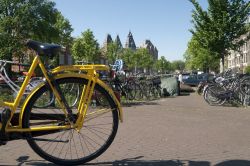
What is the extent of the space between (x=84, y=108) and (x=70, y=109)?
14 centimetres

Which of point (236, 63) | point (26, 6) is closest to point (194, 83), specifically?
point (26, 6)

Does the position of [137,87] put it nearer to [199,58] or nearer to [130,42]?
[199,58]

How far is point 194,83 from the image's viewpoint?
3178cm

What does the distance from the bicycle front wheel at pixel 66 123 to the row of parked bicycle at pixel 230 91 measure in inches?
348

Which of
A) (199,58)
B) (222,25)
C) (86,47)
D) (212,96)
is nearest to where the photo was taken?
(212,96)

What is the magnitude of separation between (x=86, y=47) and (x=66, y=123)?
47.2 meters

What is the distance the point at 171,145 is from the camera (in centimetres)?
572

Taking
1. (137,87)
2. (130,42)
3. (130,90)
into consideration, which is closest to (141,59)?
(130,42)

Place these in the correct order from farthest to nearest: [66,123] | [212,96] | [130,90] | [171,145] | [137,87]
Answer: [137,87] < [130,90] < [212,96] < [171,145] < [66,123]

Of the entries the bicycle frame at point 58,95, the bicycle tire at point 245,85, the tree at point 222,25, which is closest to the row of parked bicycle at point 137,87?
the bicycle tire at point 245,85

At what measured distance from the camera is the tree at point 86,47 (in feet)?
166

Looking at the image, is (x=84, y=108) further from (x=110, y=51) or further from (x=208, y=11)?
(x=110, y=51)

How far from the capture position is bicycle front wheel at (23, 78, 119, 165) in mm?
4180

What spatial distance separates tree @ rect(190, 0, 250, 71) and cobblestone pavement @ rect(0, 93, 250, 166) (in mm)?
16106
